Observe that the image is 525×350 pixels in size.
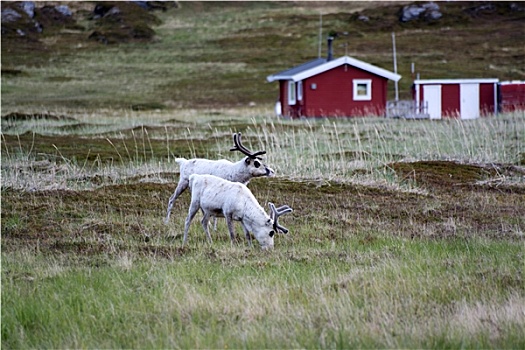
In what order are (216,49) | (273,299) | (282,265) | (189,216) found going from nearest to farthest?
(273,299) < (282,265) < (189,216) < (216,49)

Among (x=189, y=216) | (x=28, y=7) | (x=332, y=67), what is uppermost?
(x=28, y=7)

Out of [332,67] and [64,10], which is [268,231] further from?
[64,10]

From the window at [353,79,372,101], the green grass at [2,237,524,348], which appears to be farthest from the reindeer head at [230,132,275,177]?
the window at [353,79,372,101]

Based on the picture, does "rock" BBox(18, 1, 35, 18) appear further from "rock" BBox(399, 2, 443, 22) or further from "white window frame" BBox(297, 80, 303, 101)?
"white window frame" BBox(297, 80, 303, 101)

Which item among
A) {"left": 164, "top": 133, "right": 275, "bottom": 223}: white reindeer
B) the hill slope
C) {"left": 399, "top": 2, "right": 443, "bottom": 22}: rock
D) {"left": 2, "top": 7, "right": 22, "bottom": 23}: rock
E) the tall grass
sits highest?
{"left": 2, "top": 7, "right": 22, "bottom": 23}: rock

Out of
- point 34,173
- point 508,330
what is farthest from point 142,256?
point 34,173

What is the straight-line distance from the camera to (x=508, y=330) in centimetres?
618

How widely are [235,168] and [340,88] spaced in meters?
31.9

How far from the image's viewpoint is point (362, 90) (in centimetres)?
4322

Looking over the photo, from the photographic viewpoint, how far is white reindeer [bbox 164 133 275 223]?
11180 mm

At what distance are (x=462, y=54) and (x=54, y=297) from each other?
213 feet

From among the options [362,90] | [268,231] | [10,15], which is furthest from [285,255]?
[10,15]

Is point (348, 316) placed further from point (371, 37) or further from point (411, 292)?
point (371, 37)

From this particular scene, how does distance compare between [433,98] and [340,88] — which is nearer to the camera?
[433,98]
